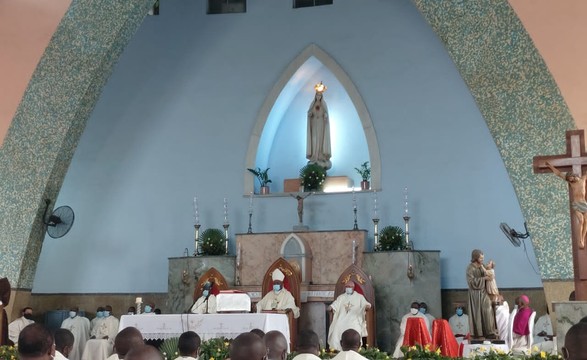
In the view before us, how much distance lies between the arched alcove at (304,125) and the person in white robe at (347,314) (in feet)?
8.63

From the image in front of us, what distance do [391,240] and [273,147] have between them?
3.23 m

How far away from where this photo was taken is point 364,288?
12.3 m

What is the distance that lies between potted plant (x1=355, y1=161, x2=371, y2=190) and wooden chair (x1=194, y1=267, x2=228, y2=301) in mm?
2785

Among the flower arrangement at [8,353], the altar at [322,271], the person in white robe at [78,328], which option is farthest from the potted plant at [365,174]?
the flower arrangement at [8,353]

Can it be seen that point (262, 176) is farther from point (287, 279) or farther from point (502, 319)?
point (502, 319)

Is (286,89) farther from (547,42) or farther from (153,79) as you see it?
(547,42)

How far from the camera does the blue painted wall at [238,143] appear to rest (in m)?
13.5

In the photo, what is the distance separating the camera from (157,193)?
15016 millimetres

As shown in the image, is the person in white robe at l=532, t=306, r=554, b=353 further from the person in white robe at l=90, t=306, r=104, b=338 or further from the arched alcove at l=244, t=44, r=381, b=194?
the person in white robe at l=90, t=306, r=104, b=338

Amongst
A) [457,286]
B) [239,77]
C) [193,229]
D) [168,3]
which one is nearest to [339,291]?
[457,286]

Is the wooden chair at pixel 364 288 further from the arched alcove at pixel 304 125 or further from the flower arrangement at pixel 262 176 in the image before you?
the flower arrangement at pixel 262 176

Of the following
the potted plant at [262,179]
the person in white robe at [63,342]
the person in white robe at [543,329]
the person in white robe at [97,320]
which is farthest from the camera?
the potted plant at [262,179]

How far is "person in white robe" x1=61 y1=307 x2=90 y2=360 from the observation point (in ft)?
44.7

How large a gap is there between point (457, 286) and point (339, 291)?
1971mm
